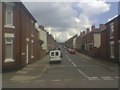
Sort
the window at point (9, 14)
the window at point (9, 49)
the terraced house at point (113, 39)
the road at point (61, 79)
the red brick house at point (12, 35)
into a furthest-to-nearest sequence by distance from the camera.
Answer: the terraced house at point (113, 39) → the window at point (9, 14) → the window at point (9, 49) → the red brick house at point (12, 35) → the road at point (61, 79)

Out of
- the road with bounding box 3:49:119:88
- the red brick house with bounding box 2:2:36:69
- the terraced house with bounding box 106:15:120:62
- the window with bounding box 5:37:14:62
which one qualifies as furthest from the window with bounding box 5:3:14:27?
the terraced house with bounding box 106:15:120:62

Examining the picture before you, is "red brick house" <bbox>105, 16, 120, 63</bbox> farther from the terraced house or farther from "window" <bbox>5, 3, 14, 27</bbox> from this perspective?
"window" <bbox>5, 3, 14, 27</bbox>

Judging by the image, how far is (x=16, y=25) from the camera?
110 ft

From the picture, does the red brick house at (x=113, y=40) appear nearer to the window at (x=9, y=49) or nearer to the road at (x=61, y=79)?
the road at (x=61, y=79)

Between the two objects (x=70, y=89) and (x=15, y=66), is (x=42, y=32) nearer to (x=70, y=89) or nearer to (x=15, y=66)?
(x=15, y=66)

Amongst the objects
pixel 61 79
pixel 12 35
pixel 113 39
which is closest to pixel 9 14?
pixel 12 35

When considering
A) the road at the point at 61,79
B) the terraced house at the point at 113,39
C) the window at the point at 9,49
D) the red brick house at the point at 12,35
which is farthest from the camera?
the terraced house at the point at 113,39

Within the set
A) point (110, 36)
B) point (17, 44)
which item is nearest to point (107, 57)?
point (110, 36)

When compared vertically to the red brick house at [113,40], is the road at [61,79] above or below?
below

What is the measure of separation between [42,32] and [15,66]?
217 feet

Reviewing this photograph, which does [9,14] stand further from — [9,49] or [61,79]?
[61,79]

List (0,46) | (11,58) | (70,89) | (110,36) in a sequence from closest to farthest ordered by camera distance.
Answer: (70,89), (0,46), (11,58), (110,36)

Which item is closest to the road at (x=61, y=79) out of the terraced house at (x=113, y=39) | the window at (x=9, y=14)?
the window at (x=9, y=14)

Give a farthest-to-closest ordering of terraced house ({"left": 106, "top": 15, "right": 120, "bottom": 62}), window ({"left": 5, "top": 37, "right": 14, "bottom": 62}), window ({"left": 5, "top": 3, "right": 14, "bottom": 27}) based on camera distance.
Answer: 1. terraced house ({"left": 106, "top": 15, "right": 120, "bottom": 62})
2. window ({"left": 5, "top": 3, "right": 14, "bottom": 27})
3. window ({"left": 5, "top": 37, "right": 14, "bottom": 62})
